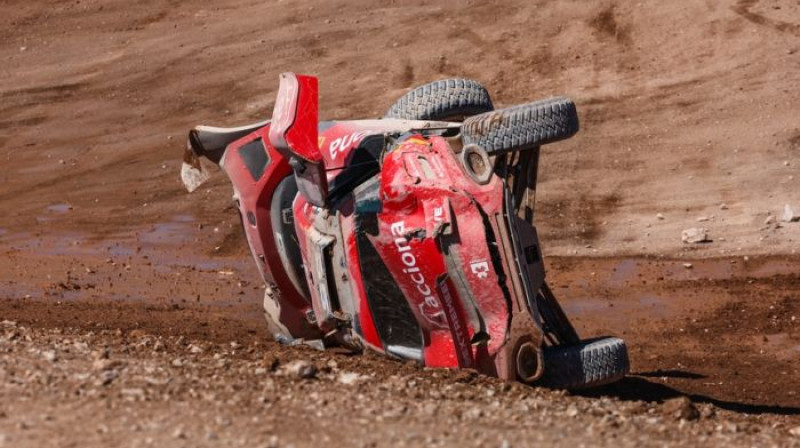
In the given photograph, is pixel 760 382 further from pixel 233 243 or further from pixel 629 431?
pixel 233 243

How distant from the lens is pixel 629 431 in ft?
20.8

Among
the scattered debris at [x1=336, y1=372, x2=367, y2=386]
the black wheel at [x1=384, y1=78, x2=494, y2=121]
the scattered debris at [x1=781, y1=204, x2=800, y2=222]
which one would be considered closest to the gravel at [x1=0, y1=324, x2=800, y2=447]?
the scattered debris at [x1=336, y1=372, x2=367, y2=386]

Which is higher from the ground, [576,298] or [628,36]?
[628,36]

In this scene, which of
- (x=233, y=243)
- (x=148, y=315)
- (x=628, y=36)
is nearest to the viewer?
(x=148, y=315)

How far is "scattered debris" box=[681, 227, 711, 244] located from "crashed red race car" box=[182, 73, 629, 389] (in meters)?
4.16

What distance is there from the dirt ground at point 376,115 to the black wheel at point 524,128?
1507mm

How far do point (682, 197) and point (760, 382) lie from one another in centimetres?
442

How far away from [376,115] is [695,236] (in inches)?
192

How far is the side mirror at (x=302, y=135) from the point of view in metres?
8.20

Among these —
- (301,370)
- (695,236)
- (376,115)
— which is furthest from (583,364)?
(376,115)

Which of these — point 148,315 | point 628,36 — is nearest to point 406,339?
point 148,315

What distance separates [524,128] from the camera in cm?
796

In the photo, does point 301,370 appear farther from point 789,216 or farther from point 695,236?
point 789,216

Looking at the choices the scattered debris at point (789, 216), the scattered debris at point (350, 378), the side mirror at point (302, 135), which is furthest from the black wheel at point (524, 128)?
the scattered debris at point (789, 216)
